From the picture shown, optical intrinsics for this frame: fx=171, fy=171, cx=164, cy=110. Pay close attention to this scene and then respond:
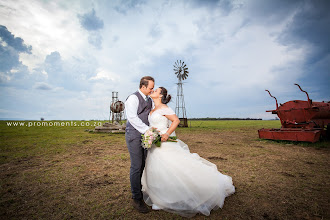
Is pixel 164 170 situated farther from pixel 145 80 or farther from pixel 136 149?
pixel 145 80

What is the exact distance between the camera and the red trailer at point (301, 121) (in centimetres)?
982

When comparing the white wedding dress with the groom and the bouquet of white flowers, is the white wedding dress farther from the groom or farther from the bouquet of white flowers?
the bouquet of white flowers

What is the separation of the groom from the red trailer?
1028cm

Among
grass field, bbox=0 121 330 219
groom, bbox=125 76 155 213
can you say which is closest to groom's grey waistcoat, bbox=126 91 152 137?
groom, bbox=125 76 155 213

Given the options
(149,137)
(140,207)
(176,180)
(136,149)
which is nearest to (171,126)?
(149,137)

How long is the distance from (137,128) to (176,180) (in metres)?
1.21

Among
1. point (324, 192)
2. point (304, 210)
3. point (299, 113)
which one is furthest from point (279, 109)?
point (304, 210)

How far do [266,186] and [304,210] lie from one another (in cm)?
112

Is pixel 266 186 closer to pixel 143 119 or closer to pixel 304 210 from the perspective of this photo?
pixel 304 210

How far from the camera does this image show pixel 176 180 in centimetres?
320

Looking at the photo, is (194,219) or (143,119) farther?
(143,119)

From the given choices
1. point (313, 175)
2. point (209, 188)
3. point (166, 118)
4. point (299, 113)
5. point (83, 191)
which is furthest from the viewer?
point (299, 113)

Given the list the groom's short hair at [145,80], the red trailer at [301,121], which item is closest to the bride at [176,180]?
the groom's short hair at [145,80]

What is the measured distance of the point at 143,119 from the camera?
136 inches
